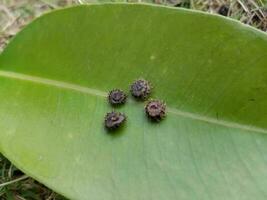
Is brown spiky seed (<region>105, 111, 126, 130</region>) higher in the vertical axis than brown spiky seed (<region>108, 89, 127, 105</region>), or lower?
lower

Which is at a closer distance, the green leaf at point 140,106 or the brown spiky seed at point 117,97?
the green leaf at point 140,106

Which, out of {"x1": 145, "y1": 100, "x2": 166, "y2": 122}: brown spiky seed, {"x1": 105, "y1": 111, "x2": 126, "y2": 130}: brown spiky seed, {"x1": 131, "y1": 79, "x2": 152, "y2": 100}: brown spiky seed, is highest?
{"x1": 131, "y1": 79, "x2": 152, "y2": 100}: brown spiky seed

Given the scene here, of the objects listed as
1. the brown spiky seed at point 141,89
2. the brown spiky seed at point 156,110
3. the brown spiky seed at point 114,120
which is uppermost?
the brown spiky seed at point 141,89

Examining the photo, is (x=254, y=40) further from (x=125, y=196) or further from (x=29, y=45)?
(x=29, y=45)

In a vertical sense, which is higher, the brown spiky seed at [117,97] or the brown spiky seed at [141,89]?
the brown spiky seed at [141,89]

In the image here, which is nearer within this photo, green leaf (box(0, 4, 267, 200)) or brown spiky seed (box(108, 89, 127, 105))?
green leaf (box(0, 4, 267, 200))
